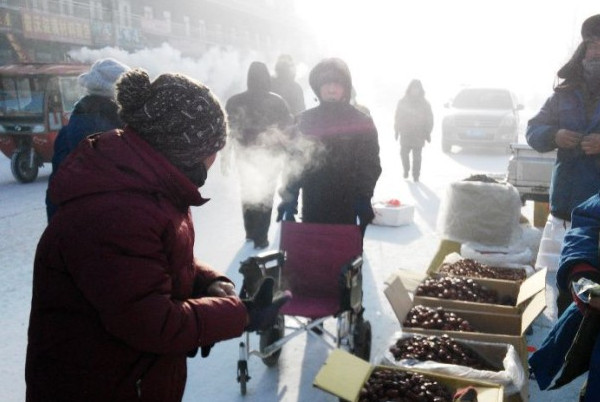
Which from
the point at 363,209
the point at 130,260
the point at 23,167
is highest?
the point at 130,260

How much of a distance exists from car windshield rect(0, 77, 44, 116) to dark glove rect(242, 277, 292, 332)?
35.7 ft

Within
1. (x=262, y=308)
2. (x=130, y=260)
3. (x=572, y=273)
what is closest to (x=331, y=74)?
(x=572, y=273)

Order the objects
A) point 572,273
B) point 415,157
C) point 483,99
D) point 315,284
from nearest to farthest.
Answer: point 572,273 → point 315,284 → point 415,157 → point 483,99

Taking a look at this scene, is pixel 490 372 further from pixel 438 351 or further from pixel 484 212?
pixel 484 212

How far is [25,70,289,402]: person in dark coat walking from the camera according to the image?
143cm

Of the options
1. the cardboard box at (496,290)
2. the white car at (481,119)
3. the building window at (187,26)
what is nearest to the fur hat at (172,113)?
the cardboard box at (496,290)

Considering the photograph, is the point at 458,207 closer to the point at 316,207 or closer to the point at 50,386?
the point at 316,207

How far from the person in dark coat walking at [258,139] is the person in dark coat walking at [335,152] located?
5.38 ft

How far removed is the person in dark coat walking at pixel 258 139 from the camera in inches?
236

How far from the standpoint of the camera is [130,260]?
4.66 ft

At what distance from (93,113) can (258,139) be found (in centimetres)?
249

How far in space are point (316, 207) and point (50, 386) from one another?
2917 millimetres

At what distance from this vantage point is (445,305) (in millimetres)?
3588

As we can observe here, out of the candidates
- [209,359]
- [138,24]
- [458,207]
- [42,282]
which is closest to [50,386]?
[42,282]
